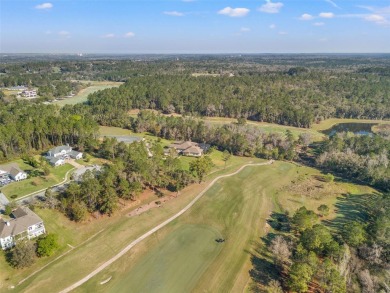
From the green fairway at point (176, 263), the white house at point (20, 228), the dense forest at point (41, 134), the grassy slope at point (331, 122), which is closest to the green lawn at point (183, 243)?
the green fairway at point (176, 263)

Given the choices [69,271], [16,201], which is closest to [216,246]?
[69,271]

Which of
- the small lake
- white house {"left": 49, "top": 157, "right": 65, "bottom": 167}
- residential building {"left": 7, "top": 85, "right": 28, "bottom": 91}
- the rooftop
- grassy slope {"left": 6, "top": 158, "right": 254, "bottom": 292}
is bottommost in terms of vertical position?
grassy slope {"left": 6, "top": 158, "right": 254, "bottom": 292}

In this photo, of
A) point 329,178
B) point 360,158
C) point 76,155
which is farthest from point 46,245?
point 360,158

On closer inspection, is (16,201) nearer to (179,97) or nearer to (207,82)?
(179,97)

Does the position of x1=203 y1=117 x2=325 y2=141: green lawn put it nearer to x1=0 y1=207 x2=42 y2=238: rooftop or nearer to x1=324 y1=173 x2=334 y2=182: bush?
x1=324 y1=173 x2=334 y2=182: bush

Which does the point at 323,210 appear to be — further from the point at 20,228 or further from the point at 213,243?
the point at 20,228

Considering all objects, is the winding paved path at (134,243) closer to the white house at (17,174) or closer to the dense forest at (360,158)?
the dense forest at (360,158)

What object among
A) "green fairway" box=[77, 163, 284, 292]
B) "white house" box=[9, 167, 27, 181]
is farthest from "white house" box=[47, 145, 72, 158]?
"green fairway" box=[77, 163, 284, 292]
